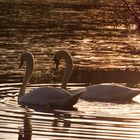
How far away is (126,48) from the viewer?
33.3 meters

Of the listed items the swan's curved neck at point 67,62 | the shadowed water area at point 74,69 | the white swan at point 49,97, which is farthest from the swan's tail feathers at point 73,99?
the swan's curved neck at point 67,62

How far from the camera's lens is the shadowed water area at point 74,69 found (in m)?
15.4

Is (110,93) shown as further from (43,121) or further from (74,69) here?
(74,69)

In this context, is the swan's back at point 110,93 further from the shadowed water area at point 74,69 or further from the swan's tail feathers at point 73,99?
the swan's tail feathers at point 73,99

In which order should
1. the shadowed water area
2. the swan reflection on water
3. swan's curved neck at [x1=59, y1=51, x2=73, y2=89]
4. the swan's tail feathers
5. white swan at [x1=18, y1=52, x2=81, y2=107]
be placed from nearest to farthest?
1. the swan reflection on water
2. the shadowed water area
3. the swan's tail feathers
4. white swan at [x1=18, y1=52, x2=81, y2=107]
5. swan's curved neck at [x1=59, y1=51, x2=73, y2=89]

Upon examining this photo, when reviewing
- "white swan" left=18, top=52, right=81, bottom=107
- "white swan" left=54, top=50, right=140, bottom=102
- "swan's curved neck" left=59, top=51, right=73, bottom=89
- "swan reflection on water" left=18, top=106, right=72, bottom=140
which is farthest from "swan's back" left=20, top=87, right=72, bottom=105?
"swan's curved neck" left=59, top=51, right=73, bottom=89

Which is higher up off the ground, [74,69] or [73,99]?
[73,99]

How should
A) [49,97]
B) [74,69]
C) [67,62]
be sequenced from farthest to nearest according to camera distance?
[74,69], [67,62], [49,97]

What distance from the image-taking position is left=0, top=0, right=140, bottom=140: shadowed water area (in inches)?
607

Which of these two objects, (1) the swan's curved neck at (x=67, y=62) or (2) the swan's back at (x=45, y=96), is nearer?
(2) the swan's back at (x=45, y=96)

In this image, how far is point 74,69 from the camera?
83.4 ft

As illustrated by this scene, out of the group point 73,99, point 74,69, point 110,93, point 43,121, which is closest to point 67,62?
point 110,93

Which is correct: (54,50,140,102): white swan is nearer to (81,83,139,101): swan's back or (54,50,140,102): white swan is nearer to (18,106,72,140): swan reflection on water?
(81,83,139,101): swan's back

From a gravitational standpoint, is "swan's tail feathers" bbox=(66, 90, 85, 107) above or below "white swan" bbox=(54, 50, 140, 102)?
above
